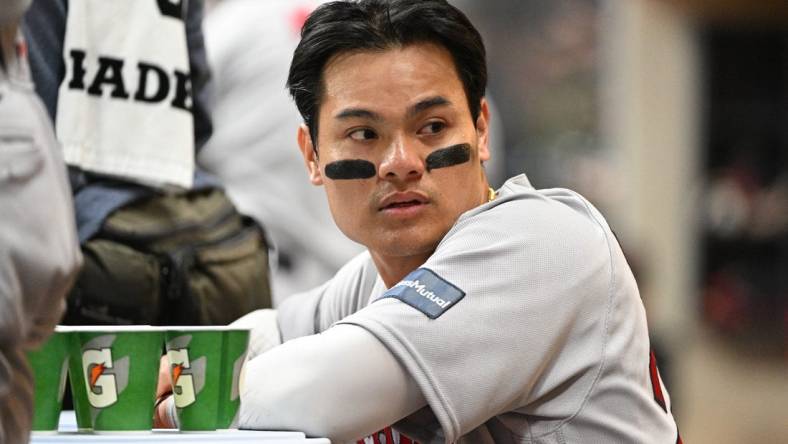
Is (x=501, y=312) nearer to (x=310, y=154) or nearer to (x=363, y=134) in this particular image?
(x=363, y=134)

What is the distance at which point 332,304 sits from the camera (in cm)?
274

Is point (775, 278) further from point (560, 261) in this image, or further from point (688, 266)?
point (560, 261)

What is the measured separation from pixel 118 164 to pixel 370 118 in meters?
0.84

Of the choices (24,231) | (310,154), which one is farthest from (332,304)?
(24,231)

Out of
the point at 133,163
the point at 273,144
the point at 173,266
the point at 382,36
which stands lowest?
the point at 273,144

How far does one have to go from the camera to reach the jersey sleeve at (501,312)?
6.64ft

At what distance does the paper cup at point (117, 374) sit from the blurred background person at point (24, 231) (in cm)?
49

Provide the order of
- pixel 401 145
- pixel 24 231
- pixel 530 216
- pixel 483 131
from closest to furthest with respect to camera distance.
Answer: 1. pixel 24 231
2. pixel 530 216
3. pixel 401 145
4. pixel 483 131

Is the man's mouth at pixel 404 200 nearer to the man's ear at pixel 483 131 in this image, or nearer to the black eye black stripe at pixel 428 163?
the black eye black stripe at pixel 428 163

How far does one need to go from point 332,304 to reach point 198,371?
835 millimetres

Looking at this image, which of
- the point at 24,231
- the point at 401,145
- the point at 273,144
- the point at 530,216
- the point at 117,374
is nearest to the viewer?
the point at 24,231

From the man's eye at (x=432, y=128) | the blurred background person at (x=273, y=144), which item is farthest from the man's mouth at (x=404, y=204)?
the blurred background person at (x=273, y=144)

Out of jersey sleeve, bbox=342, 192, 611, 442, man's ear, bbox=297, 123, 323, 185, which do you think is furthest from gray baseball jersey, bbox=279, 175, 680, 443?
man's ear, bbox=297, 123, 323, 185

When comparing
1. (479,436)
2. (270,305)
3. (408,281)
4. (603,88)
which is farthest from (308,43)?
(603,88)
